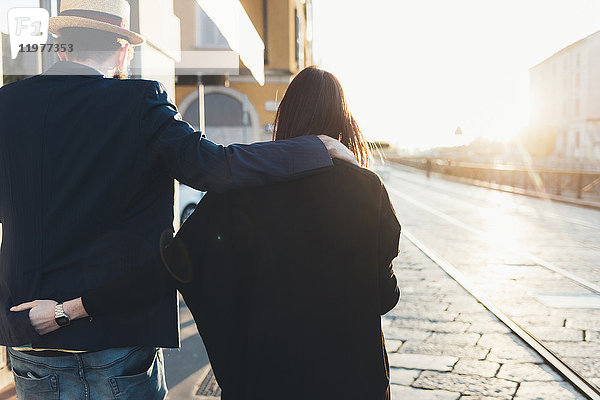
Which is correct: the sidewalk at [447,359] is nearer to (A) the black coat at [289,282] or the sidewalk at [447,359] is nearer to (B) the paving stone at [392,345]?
(B) the paving stone at [392,345]

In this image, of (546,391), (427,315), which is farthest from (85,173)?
(427,315)

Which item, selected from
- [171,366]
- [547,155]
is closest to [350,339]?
[171,366]

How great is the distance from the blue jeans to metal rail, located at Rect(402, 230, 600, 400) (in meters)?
2.88

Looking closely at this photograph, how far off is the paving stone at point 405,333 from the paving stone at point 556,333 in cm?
90

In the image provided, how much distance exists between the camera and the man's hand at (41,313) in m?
1.29

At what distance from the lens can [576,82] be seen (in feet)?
223

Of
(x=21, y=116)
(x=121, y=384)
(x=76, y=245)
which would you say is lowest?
(x=121, y=384)

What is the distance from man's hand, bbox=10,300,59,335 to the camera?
1293mm

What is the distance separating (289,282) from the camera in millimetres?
1345

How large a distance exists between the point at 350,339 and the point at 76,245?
709mm

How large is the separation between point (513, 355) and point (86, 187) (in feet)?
11.5

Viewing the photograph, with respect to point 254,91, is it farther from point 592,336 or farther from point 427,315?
point 592,336

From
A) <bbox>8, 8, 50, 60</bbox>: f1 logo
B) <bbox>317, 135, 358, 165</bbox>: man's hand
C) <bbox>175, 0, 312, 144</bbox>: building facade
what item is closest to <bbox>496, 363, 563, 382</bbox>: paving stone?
<bbox>317, 135, 358, 165</bbox>: man's hand

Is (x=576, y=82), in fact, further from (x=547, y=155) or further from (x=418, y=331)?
(x=418, y=331)
